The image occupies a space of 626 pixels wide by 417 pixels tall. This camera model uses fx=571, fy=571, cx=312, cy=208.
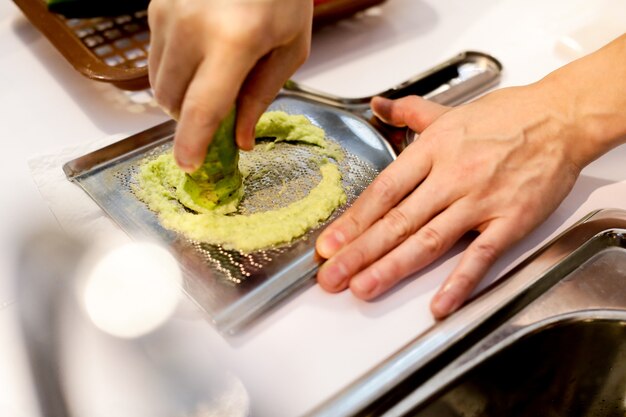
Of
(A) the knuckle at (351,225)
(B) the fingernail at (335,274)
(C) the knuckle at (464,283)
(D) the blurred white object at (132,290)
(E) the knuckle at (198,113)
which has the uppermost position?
(E) the knuckle at (198,113)

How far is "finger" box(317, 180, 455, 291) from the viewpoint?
0.64 m

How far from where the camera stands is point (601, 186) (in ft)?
2.54

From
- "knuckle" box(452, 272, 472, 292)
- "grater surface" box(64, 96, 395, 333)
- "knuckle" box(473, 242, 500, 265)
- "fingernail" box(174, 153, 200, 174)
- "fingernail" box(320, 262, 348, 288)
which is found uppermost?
"fingernail" box(174, 153, 200, 174)

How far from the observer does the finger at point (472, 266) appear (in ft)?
2.00

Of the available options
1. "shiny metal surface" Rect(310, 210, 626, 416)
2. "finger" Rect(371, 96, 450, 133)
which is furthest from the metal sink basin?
A: "finger" Rect(371, 96, 450, 133)

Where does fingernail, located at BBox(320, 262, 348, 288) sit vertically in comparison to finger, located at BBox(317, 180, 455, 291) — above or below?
below

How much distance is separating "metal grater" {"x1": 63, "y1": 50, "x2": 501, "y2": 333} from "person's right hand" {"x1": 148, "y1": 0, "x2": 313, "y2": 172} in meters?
0.13

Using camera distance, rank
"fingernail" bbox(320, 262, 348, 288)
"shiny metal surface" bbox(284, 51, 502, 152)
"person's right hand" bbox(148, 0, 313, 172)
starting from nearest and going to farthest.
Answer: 1. "person's right hand" bbox(148, 0, 313, 172)
2. "fingernail" bbox(320, 262, 348, 288)
3. "shiny metal surface" bbox(284, 51, 502, 152)

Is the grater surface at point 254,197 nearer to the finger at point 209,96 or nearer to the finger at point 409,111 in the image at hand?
the finger at point 409,111

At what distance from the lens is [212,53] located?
54cm

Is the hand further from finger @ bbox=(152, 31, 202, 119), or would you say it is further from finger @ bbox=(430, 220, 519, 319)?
finger @ bbox=(152, 31, 202, 119)

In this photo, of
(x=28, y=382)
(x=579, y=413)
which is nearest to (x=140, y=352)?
(x=28, y=382)

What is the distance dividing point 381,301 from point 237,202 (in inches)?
9.3

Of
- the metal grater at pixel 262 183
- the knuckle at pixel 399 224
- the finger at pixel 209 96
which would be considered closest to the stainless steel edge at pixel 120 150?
the metal grater at pixel 262 183
